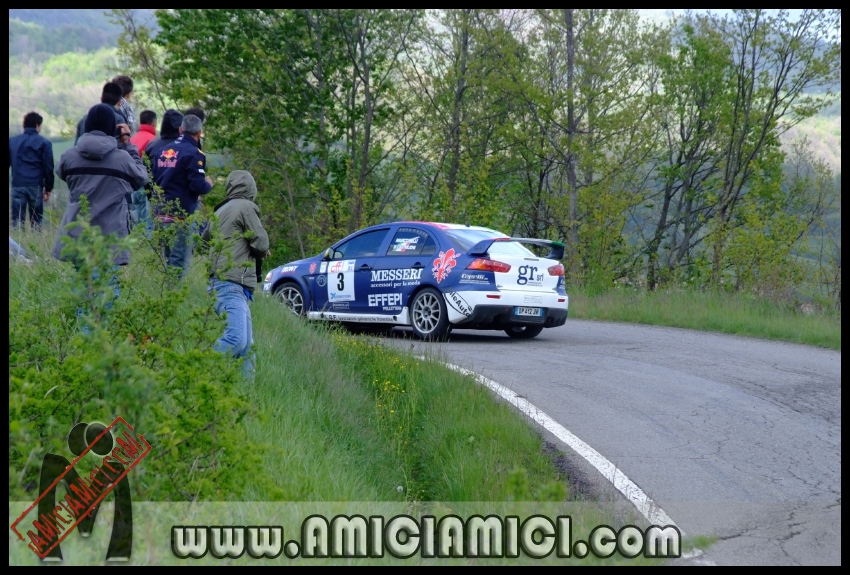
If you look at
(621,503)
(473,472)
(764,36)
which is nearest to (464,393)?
(473,472)

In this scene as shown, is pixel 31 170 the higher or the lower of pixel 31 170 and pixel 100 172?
the higher

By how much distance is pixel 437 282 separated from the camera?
42.3 feet

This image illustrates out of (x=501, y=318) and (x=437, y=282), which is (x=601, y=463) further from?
(x=437, y=282)

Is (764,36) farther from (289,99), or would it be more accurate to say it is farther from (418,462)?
(418,462)

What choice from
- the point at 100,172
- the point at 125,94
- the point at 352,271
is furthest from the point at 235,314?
the point at 352,271

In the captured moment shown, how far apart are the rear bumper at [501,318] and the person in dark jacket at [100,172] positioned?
5.97 meters

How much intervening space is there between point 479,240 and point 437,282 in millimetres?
910

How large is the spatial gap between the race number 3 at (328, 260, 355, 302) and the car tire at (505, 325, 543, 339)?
244 cm

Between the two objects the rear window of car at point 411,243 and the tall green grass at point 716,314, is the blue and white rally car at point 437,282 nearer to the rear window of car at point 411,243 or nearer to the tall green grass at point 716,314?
the rear window of car at point 411,243

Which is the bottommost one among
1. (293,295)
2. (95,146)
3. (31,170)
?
(293,295)

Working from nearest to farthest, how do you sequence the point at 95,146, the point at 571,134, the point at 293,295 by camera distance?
the point at 95,146 → the point at 293,295 → the point at 571,134

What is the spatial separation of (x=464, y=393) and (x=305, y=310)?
23.3 feet

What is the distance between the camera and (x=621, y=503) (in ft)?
18.2

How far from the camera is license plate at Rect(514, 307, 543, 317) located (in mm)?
12703
